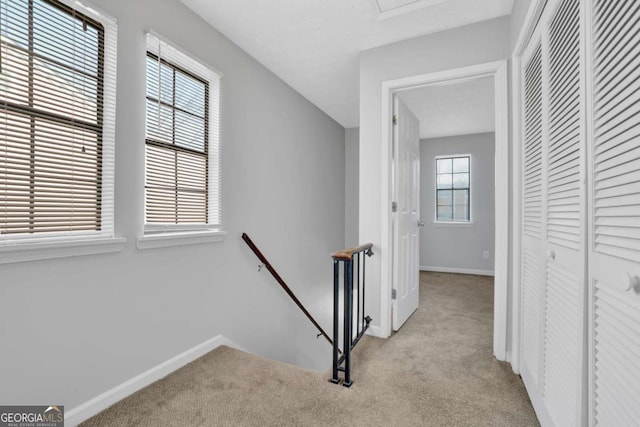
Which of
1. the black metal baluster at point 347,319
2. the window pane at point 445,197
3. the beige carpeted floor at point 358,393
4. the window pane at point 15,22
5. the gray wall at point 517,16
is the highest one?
the gray wall at point 517,16

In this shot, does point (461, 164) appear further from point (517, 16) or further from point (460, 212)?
point (517, 16)

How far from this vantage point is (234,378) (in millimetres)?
1881

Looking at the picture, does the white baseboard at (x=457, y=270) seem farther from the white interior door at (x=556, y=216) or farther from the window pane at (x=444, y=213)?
the white interior door at (x=556, y=216)

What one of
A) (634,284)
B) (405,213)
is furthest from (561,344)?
(405,213)

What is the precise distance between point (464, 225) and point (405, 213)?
9.89 feet

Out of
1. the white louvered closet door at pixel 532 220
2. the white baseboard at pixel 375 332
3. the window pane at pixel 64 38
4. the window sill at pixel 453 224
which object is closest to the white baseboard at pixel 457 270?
the window sill at pixel 453 224

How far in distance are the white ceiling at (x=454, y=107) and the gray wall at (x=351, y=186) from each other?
1.12m

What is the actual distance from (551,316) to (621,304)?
57 centimetres

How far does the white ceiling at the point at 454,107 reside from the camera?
3387 millimetres

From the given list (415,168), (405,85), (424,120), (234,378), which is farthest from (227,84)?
(424,120)

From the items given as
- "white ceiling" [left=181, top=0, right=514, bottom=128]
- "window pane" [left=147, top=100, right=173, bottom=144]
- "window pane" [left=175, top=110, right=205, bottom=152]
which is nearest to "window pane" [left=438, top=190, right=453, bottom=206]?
"white ceiling" [left=181, top=0, right=514, bottom=128]

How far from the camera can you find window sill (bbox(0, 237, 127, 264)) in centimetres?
130

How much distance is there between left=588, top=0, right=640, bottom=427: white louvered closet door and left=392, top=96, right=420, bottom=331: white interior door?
1.60 metres

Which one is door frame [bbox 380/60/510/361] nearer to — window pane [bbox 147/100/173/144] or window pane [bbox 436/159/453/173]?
window pane [bbox 147/100/173/144]
